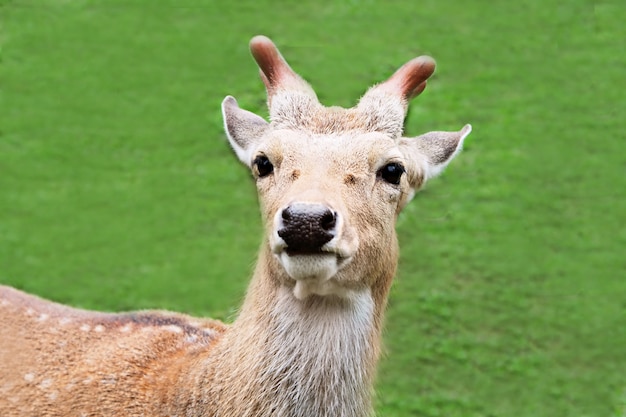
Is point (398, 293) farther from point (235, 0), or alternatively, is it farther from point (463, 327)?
point (235, 0)

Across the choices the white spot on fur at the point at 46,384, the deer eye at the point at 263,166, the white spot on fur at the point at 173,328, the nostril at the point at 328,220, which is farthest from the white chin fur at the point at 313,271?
the white spot on fur at the point at 46,384

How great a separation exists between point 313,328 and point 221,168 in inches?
299

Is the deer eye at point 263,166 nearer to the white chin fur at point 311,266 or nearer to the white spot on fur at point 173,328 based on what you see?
the white chin fur at point 311,266

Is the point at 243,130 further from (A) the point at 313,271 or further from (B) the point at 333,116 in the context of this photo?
(A) the point at 313,271

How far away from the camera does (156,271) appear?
10.4 meters

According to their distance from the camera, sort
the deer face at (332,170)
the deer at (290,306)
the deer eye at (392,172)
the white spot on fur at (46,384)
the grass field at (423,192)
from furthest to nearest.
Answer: the grass field at (423,192)
the white spot on fur at (46,384)
the deer eye at (392,172)
the deer at (290,306)
the deer face at (332,170)

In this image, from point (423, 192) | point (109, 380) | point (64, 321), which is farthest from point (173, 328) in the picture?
point (423, 192)

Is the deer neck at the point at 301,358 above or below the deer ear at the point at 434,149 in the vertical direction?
below

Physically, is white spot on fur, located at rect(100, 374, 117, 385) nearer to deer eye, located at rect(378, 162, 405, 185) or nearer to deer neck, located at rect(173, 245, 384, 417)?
deer neck, located at rect(173, 245, 384, 417)

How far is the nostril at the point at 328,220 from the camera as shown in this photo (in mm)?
4016

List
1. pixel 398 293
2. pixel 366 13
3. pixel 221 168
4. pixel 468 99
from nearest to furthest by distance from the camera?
pixel 398 293 < pixel 221 168 < pixel 468 99 < pixel 366 13

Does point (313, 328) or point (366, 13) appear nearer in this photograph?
point (313, 328)

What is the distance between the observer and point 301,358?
455 cm

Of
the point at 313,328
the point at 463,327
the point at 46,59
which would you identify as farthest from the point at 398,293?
the point at 46,59
